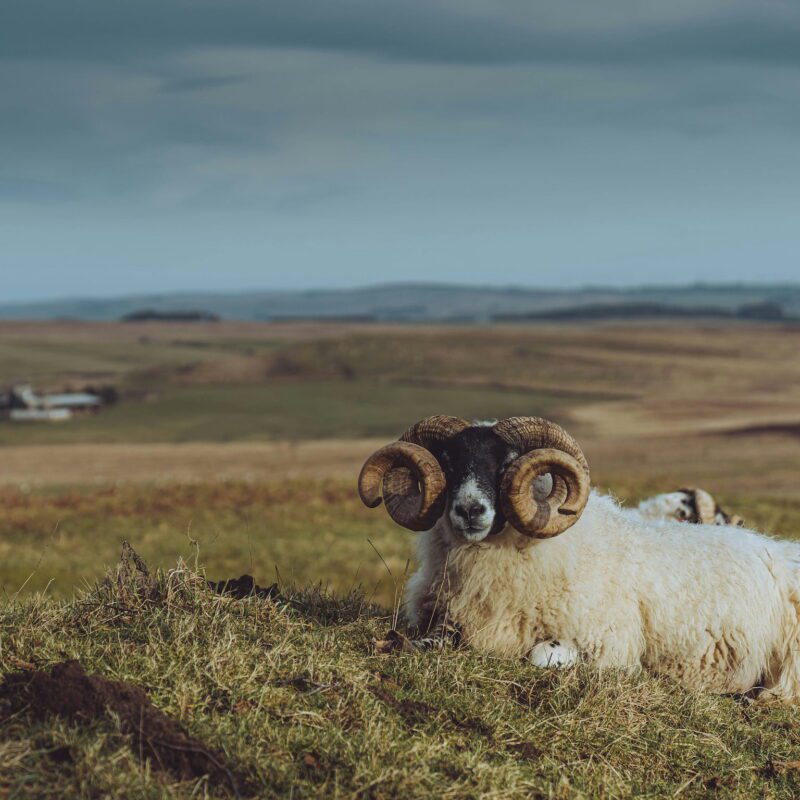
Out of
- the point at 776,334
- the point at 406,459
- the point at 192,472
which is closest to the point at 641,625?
the point at 406,459

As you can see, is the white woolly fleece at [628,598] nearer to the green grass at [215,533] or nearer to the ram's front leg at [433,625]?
the ram's front leg at [433,625]

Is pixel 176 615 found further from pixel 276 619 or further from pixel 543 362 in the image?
pixel 543 362

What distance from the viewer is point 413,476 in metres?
10.3

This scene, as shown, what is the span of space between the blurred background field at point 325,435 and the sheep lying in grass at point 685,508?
3957 mm

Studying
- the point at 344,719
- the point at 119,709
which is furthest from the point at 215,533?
the point at 119,709

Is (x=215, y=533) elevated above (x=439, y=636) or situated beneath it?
situated beneath

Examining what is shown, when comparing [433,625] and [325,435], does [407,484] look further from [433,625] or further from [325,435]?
[325,435]

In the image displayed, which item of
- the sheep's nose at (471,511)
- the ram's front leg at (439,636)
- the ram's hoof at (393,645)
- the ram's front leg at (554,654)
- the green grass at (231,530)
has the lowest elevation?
the green grass at (231,530)

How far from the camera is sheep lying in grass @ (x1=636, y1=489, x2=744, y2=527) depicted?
1427 cm

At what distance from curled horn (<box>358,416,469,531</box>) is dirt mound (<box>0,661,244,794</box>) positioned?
3.80m

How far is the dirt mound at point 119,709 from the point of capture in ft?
20.0

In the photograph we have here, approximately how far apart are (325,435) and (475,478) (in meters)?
79.4

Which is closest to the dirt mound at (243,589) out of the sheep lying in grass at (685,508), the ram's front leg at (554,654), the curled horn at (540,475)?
the curled horn at (540,475)

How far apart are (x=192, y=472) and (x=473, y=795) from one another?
58.0 metres
